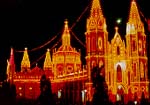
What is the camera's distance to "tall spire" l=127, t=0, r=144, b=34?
4638 centimetres

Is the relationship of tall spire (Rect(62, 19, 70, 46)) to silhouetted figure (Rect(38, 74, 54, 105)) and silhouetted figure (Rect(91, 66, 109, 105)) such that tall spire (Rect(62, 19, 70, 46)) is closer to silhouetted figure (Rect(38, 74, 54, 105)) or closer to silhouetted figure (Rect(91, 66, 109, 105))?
silhouetted figure (Rect(91, 66, 109, 105))

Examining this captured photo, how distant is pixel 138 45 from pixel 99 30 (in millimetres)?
4998

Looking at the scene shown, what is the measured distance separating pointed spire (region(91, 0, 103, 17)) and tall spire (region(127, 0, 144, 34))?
387 centimetres

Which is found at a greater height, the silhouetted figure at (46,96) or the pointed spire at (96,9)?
the pointed spire at (96,9)

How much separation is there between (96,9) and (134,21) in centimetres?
472

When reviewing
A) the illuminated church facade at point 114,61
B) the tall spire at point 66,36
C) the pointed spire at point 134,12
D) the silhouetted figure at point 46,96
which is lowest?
the silhouetted figure at point 46,96

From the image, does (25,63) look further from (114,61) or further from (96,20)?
(96,20)

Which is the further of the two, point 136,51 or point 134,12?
point 134,12

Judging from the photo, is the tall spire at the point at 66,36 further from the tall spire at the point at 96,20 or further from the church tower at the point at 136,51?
the church tower at the point at 136,51

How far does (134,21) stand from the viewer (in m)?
46.4

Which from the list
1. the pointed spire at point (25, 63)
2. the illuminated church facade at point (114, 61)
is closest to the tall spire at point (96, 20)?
the illuminated church facade at point (114, 61)

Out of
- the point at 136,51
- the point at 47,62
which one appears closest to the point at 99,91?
the point at 136,51

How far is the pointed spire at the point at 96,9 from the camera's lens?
4456 centimetres

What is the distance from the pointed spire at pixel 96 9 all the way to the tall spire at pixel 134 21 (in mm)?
3868
